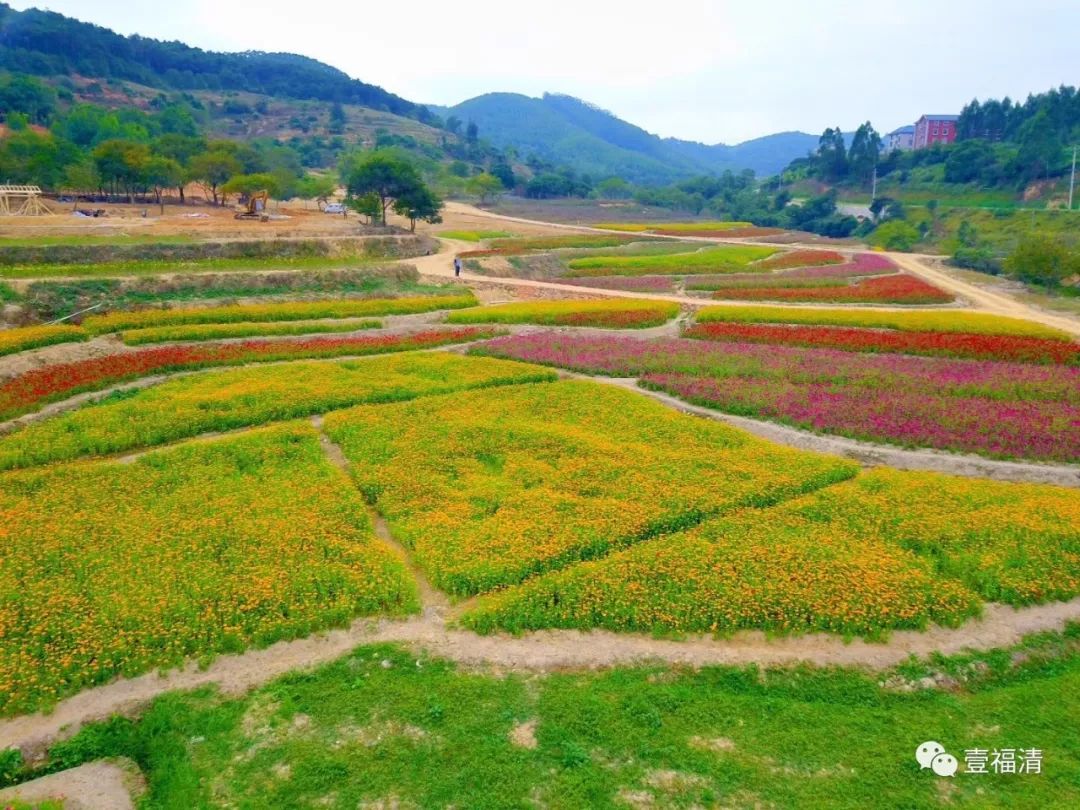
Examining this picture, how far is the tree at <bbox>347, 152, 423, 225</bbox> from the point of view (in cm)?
5853

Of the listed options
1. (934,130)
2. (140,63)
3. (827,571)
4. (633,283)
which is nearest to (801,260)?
(633,283)

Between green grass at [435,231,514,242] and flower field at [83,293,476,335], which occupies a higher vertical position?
green grass at [435,231,514,242]

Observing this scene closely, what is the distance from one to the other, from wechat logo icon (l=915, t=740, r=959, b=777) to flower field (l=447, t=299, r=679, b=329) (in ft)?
78.3

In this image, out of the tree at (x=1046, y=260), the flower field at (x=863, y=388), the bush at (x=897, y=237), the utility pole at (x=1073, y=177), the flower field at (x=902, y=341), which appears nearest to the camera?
the flower field at (x=863, y=388)

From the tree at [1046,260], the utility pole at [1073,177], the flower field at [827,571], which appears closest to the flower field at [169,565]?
the flower field at [827,571]

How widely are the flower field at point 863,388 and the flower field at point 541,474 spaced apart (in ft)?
8.74

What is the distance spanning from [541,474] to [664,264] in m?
38.3

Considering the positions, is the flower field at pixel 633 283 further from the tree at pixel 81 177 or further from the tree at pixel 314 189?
the tree at pixel 314 189

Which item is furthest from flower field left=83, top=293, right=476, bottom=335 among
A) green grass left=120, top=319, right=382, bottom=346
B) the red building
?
the red building

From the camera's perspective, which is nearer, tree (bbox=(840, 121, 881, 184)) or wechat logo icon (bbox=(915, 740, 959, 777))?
wechat logo icon (bbox=(915, 740, 959, 777))

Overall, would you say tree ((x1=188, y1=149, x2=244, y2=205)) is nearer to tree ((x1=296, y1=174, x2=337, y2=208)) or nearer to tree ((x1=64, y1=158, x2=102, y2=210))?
tree ((x1=64, y1=158, x2=102, y2=210))

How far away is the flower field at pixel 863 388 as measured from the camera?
18.0 m

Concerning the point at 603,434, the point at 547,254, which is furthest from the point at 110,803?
the point at 547,254

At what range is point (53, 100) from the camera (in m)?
96.6
